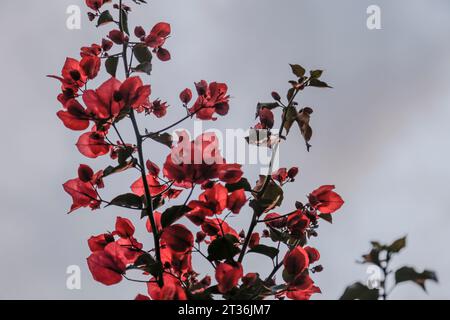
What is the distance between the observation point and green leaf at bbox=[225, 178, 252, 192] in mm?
1414

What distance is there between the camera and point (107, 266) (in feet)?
4.19

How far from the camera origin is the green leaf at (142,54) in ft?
5.08

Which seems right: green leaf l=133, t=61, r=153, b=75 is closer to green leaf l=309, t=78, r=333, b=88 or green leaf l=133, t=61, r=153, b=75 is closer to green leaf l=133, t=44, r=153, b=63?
green leaf l=133, t=44, r=153, b=63

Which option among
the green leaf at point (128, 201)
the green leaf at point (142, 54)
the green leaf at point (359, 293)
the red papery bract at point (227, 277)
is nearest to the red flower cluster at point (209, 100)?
the green leaf at point (142, 54)

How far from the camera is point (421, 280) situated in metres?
0.74

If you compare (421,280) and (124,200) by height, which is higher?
(124,200)

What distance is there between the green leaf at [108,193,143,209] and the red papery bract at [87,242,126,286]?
0.46ft

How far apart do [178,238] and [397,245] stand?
697 mm

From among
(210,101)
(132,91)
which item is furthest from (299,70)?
(132,91)

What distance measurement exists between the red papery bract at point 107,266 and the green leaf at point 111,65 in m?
0.55
